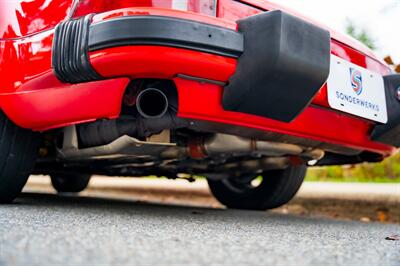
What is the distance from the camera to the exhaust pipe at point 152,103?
5.48 feet

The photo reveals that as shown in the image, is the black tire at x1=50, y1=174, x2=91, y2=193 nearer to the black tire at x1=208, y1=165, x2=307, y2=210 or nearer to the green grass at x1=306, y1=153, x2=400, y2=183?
the black tire at x1=208, y1=165, x2=307, y2=210

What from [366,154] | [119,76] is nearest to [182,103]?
[119,76]

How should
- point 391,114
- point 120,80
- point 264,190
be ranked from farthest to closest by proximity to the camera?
point 264,190 < point 391,114 < point 120,80

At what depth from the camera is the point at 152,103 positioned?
1749 mm

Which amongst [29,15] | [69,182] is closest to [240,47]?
[29,15]

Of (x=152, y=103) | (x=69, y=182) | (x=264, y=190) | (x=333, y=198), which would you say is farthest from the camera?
(x=69, y=182)

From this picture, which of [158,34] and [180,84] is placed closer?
[158,34]

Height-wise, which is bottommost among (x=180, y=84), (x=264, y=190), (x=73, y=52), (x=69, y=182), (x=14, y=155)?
(x=69, y=182)

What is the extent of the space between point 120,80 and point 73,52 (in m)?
0.19

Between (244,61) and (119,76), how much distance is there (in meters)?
0.45

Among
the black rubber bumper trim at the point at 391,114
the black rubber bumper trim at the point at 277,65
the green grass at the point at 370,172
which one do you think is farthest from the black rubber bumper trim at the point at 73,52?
the green grass at the point at 370,172

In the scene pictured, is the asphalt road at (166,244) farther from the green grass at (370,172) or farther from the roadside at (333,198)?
the green grass at (370,172)

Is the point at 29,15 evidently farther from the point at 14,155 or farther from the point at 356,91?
the point at 356,91

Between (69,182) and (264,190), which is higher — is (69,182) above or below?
below
